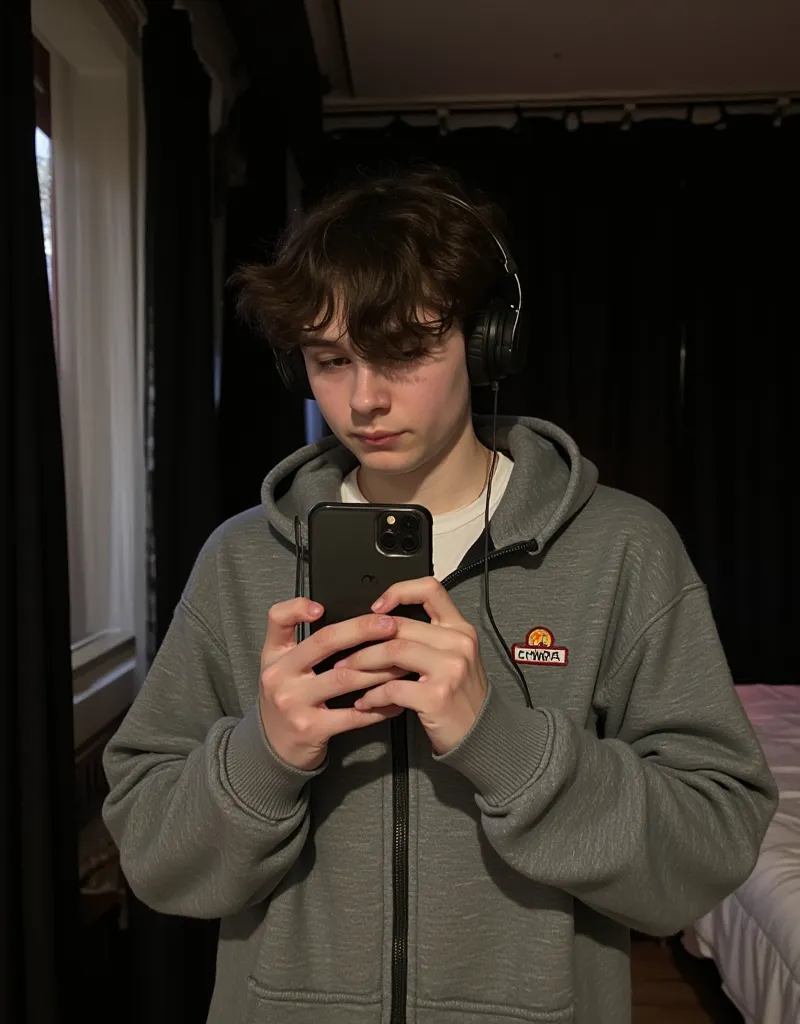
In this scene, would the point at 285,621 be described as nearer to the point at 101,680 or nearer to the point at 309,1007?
the point at 309,1007

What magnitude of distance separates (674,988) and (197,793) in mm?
1858

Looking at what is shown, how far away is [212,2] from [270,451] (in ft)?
4.26

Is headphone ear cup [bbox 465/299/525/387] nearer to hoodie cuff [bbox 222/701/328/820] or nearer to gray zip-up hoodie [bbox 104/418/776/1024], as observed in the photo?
gray zip-up hoodie [bbox 104/418/776/1024]

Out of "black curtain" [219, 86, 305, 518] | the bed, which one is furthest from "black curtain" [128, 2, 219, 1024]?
the bed

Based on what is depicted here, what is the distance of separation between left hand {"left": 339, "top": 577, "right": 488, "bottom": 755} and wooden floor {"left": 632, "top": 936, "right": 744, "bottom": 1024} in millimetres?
1720

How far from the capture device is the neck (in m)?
0.79

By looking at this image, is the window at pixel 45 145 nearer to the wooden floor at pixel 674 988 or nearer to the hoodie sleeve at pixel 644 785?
the hoodie sleeve at pixel 644 785

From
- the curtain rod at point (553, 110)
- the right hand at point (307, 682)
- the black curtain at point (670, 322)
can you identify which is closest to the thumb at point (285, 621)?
the right hand at point (307, 682)

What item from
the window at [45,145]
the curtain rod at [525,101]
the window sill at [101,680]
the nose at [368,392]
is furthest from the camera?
the curtain rod at [525,101]

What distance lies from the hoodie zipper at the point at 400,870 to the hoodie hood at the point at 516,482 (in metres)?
0.21

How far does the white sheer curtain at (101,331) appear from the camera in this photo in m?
1.80

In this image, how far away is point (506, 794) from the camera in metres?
0.59

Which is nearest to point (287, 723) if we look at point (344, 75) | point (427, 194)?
point (427, 194)

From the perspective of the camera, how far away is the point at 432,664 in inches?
22.3
